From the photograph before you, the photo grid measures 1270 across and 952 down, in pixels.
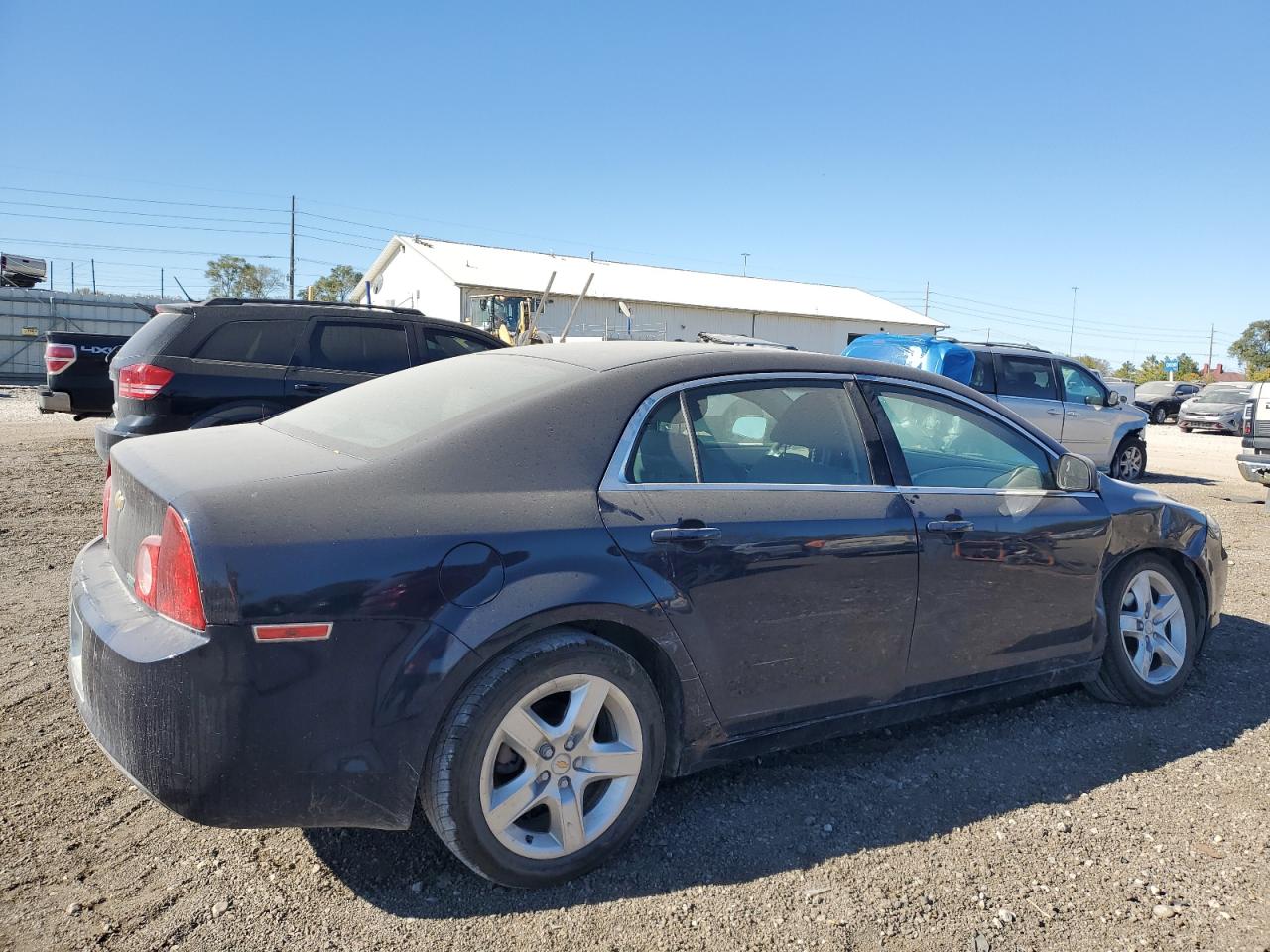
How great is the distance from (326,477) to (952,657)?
2.35 metres

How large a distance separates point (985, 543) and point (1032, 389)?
9.22 metres

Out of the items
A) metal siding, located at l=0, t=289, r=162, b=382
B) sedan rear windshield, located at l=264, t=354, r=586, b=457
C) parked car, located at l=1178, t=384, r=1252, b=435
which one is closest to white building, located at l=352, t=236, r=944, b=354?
metal siding, located at l=0, t=289, r=162, b=382

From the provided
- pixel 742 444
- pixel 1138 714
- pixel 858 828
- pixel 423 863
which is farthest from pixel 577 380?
pixel 1138 714

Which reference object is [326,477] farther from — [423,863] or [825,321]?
[825,321]

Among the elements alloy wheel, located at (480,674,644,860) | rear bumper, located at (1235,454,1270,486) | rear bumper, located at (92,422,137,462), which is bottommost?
alloy wheel, located at (480,674,644,860)

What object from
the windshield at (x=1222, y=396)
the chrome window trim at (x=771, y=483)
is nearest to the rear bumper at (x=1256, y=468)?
the chrome window trim at (x=771, y=483)

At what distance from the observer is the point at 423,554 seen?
2.37m

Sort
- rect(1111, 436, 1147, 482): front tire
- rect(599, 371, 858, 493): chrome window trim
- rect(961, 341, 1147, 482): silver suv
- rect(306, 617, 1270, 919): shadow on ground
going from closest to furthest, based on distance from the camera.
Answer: rect(306, 617, 1270, 919): shadow on ground
rect(599, 371, 858, 493): chrome window trim
rect(961, 341, 1147, 482): silver suv
rect(1111, 436, 1147, 482): front tire

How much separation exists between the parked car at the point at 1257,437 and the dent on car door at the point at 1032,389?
203cm

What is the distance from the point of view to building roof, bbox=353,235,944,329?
1308 inches

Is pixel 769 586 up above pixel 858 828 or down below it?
above

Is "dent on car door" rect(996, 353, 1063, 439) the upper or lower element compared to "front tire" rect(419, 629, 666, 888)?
upper

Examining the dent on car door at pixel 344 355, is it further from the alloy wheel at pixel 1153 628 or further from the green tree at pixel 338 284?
the green tree at pixel 338 284

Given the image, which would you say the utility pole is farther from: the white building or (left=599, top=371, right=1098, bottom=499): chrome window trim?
(left=599, top=371, right=1098, bottom=499): chrome window trim
